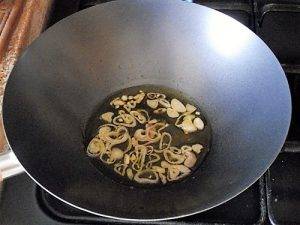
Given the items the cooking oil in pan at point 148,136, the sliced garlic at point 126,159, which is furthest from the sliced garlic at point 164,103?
the sliced garlic at point 126,159

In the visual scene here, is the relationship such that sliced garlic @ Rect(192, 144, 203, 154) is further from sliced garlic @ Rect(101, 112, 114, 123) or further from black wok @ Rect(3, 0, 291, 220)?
sliced garlic @ Rect(101, 112, 114, 123)

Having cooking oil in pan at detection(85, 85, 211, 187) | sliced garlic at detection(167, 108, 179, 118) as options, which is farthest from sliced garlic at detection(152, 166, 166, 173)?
sliced garlic at detection(167, 108, 179, 118)

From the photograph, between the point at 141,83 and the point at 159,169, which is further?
the point at 141,83

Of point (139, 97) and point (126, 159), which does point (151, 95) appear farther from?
point (126, 159)

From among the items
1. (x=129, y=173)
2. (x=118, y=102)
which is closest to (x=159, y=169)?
(x=129, y=173)

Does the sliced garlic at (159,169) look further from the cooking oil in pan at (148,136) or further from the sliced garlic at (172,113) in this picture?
the sliced garlic at (172,113)

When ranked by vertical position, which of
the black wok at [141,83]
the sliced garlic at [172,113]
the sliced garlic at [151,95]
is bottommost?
the sliced garlic at [172,113]
